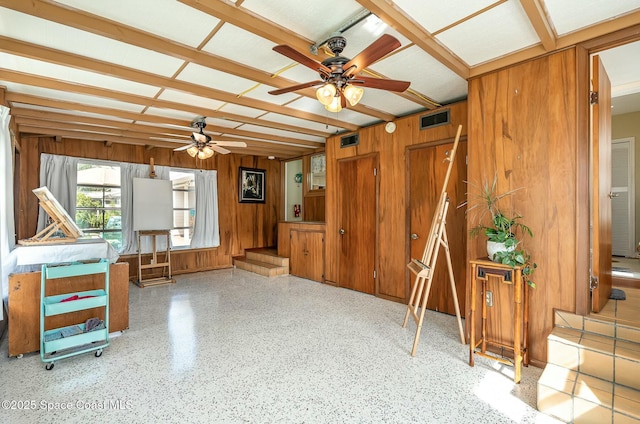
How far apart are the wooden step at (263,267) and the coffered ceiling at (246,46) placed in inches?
130

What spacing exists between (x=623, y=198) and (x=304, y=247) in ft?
17.0

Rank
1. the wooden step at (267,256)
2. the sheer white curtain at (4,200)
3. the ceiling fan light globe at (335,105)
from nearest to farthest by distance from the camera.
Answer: the ceiling fan light globe at (335,105) < the sheer white curtain at (4,200) < the wooden step at (267,256)

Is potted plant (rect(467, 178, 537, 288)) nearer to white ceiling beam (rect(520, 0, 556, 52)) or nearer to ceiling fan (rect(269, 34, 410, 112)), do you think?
white ceiling beam (rect(520, 0, 556, 52))

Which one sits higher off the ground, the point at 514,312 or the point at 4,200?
the point at 4,200

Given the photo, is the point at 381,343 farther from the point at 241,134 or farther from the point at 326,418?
the point at 241,134

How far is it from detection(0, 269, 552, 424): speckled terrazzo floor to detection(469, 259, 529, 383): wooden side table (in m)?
0.12

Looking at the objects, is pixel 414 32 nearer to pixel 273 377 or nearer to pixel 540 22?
pixel 540 22

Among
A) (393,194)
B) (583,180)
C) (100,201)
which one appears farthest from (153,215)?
(583,180)

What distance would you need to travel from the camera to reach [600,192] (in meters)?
2.54

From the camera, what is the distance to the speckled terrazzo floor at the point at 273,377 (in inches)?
79.2

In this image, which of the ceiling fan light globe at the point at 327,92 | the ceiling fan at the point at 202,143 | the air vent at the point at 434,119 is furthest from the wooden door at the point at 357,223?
the ceiling fan light globe at the point at 327,92

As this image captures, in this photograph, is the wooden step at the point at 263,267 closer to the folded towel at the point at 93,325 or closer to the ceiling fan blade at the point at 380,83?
the folded towel at the point at 93,325

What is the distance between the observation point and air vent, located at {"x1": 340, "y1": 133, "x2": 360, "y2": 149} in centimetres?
504

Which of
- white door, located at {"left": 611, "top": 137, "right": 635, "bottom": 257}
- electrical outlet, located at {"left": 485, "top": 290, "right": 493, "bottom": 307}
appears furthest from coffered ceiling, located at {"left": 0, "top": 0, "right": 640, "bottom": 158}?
electrical outlet, located at {"left": 485, "top": 290, "right": 493, "bottom": 307}
